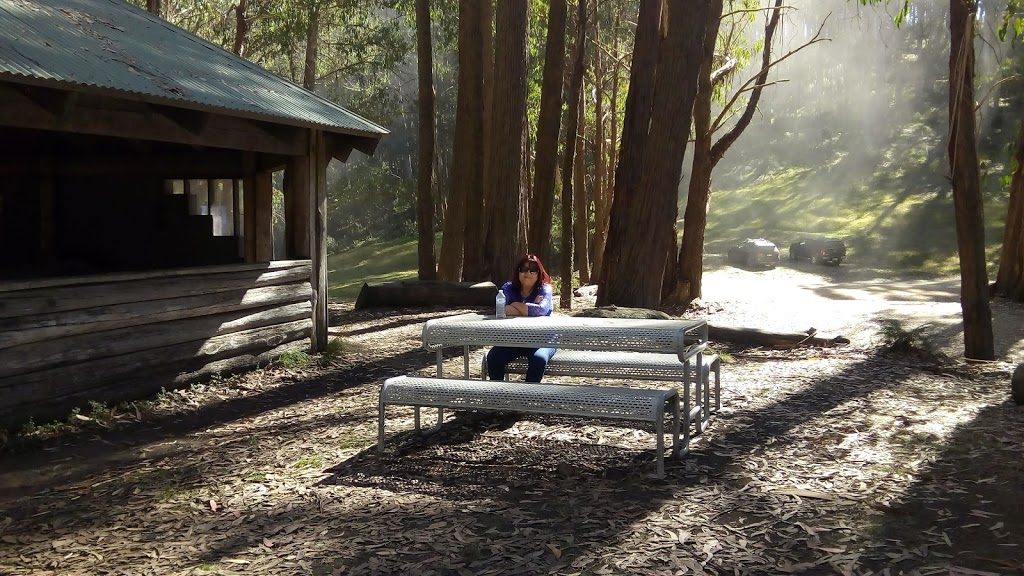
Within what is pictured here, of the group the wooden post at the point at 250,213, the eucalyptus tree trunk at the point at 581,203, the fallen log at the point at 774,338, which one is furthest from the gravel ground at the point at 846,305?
the wooden post at the point at 250,213

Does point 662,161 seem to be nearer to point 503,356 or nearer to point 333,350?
point 333,350

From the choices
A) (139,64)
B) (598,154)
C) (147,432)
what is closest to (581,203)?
(598,154)

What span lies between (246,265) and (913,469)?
673 centimetres

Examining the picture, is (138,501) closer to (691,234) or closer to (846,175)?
(691,234)

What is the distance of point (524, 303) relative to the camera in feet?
22.2

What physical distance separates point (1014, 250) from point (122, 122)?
18005mm

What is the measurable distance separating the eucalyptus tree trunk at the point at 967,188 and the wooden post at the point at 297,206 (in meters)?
7.26

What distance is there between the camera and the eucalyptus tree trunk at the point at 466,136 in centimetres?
1694

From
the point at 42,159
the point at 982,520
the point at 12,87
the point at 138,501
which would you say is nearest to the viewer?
the point at 982,520

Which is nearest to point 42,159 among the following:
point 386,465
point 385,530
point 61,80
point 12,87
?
point 12,87

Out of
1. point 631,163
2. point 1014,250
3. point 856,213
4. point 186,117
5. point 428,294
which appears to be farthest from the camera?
→ point 856,213

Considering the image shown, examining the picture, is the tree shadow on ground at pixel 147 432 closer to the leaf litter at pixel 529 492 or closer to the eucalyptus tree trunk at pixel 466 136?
the leaf litter at pixel 529 492

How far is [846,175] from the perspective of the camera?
53188 millimetres

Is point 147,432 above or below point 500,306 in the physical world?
below
